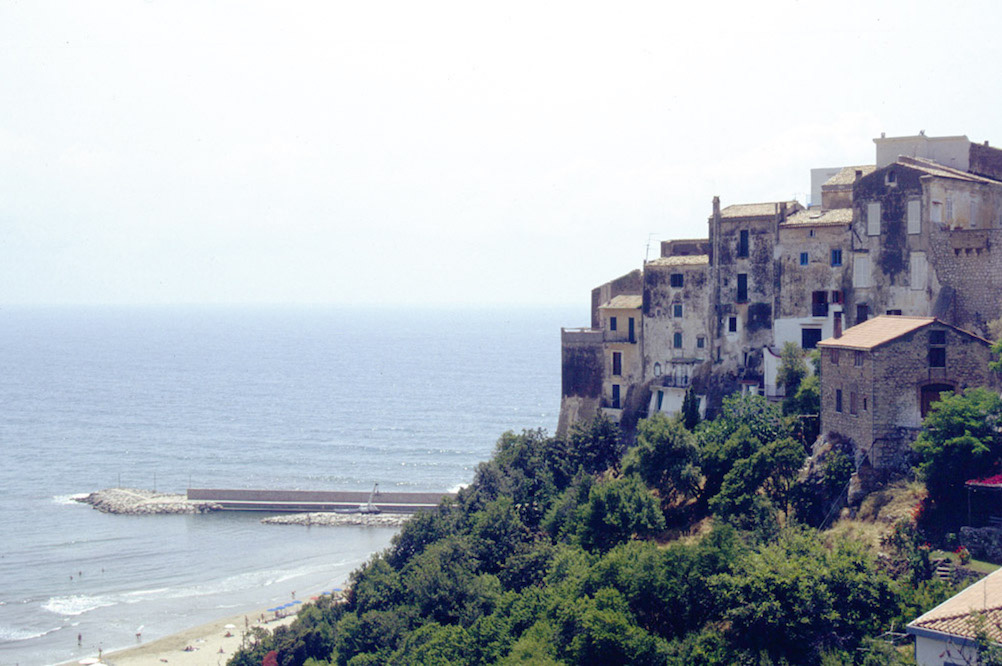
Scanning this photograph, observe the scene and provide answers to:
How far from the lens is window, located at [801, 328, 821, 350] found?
1761 inches

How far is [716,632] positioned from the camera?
28469 millimetres

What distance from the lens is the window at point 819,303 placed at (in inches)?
1750

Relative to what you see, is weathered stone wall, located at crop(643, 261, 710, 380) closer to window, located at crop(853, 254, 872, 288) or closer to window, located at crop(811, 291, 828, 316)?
window, located at crop(811, 291, 828, 316)

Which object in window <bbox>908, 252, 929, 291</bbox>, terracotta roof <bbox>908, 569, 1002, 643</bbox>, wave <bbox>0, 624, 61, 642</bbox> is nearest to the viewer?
terracotta roof <bbox>908, 569, 1002, 643</bbox>

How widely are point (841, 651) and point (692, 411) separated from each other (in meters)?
18.7

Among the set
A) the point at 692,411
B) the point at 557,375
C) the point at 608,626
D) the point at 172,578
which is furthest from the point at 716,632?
the point at 557,375

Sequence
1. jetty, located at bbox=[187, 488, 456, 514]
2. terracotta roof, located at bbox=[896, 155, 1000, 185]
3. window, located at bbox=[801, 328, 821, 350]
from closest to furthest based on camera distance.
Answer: terracotta roof, located at bbox=[896, 155, 1000, 185] < window, located at bbox=[801, 328, 821, 350] < jetty, located at bbox=[187, 488, 456, 514]

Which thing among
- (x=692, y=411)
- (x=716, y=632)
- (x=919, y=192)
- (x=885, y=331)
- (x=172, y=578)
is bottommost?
(x=172, y=578)

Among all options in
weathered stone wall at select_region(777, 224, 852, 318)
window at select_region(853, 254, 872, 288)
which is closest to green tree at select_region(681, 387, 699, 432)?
weathered stone wall at select_region(777, 224, 852, 318)

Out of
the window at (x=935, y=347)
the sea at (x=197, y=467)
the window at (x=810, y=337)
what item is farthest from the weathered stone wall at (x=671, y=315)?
the sea at (x=197, y=467)

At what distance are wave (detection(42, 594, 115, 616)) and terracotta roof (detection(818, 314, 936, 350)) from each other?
43.2 metres

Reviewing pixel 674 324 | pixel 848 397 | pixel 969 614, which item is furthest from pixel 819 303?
pixel 969 614

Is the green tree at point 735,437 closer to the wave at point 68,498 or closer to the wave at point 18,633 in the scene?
the wave at point 18,633

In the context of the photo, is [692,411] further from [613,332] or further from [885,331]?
[885,331]
